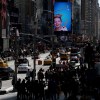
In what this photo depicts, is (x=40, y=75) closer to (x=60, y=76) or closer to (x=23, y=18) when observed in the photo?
(x=60, y=76)

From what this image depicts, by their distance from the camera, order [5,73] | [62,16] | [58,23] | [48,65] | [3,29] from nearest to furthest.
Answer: [5,73] → [62,16] → [58,23] → [48,65] → [3,29]

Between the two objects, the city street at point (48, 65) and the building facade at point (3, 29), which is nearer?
the city street at point (48, 65)

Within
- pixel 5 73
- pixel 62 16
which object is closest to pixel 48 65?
pixel 62 16

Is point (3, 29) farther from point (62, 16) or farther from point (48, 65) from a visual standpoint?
point (62, 16)

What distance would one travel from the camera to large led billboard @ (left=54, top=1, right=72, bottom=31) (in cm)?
7012

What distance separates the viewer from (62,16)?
70.4 metres

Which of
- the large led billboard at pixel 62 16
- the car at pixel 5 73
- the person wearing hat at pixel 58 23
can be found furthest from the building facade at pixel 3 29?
the car at pixel 5 73

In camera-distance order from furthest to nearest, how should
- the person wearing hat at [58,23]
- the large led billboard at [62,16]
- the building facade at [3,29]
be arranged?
the building facade at [3,29] < the large led billboard at [62,16] < the person wearing hat at [58,23]

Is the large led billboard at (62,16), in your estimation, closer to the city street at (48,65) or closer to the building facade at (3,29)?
the city street at (48,65)

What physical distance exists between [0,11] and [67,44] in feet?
→ 193

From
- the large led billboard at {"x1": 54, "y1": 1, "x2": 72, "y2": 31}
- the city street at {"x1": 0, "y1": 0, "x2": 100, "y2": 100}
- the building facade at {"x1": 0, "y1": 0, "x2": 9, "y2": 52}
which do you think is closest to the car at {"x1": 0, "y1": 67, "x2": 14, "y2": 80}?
the city street at {"x1": 0, "y1": 0, "x2": 100, "y2": 100}

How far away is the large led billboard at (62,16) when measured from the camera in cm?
7012

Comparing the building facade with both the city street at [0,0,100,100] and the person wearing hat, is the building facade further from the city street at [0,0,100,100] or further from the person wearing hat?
the person wearing hat

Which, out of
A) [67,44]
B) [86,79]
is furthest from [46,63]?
[67,44]
